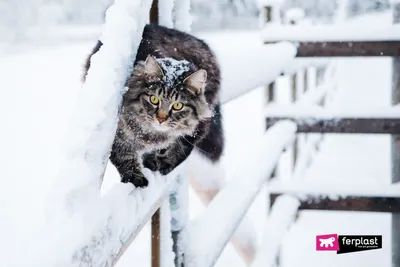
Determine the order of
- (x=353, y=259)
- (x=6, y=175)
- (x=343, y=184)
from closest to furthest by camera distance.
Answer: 1. (x=6, y=175)
2. (x=353, y=259)
3. (x=343, y=184)

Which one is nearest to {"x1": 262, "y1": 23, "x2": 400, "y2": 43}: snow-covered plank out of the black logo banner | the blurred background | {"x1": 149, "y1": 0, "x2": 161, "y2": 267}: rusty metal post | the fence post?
the fence post

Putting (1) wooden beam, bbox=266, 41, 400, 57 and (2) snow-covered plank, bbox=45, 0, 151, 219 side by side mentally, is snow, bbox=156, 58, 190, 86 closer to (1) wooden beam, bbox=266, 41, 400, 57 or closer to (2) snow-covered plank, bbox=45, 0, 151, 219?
(2) snow-covered plank, bbox=45, 0, 151, 219

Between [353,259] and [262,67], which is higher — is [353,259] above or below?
below

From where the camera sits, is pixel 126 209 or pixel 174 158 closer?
pixel 126 209

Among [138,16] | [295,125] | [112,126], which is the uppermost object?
[138,16]

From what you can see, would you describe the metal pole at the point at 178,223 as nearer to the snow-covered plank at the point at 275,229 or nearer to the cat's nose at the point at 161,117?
the cat's nose at the point at 161,117

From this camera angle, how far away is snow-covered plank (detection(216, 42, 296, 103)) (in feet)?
4.10

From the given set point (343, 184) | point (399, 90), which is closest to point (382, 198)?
point (343, 184)

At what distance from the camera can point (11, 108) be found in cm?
→ 220

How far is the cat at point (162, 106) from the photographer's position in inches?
34.9

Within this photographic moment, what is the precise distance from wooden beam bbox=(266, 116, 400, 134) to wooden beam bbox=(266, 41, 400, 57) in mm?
272

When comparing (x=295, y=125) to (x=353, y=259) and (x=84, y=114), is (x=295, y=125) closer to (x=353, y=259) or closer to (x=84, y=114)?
(x=353, y=259)

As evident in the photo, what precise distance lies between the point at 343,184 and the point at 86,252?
5.94 feet

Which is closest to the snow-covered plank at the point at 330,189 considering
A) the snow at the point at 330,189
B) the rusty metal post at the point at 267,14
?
the snow at the point at 330,189
